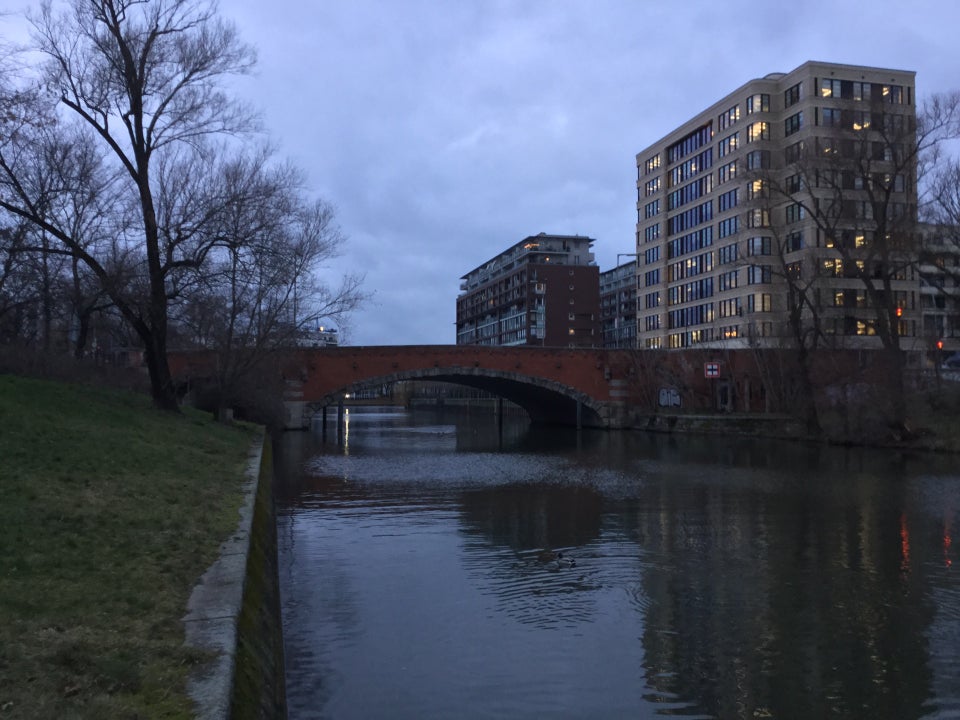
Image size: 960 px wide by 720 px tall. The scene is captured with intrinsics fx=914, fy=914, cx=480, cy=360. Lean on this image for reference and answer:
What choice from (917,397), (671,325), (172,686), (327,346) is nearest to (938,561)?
(172,686)

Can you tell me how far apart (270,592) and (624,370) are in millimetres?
58376

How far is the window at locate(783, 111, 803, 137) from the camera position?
79.6 m

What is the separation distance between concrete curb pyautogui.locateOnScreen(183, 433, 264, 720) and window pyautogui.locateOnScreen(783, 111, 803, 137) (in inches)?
3045

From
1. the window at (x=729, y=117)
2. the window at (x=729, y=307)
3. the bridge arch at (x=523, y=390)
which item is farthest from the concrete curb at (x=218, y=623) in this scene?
the window at (x=729, y=117)

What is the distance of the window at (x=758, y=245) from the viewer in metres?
81.8

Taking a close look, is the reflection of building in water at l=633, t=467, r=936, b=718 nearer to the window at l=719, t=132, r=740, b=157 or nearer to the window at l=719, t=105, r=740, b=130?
the window at l=719, t=132, r=740, b=157

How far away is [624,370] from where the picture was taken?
68438 millimetres

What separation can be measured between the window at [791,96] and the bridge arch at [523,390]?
33335mm

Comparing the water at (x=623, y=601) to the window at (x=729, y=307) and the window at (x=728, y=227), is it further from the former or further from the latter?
the window at (x=728, y=227)

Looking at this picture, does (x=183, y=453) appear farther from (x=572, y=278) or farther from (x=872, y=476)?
(x=572, y=278)

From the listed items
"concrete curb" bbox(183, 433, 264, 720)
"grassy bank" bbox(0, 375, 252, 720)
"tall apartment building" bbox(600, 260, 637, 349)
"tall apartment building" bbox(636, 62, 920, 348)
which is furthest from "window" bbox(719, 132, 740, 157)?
"concrete curb" bbox(183, 433, 264, 720)

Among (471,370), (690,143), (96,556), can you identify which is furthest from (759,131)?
(96,556)

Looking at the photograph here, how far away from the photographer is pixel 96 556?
31.7ft

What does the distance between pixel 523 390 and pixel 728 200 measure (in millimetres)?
27810
